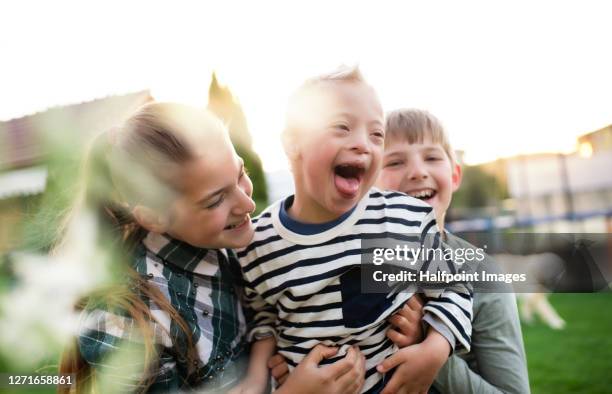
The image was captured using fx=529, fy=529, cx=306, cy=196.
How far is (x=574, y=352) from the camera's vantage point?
258 centimetres

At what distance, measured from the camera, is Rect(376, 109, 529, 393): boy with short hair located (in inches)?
30.4

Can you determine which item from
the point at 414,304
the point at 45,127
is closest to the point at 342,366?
the point at 414,304

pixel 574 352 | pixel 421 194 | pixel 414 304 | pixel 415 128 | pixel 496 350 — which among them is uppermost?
pixel 415 128

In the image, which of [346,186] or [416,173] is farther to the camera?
[416,173]

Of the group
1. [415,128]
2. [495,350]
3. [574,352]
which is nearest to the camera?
[495,350]

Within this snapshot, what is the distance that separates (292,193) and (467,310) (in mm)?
306

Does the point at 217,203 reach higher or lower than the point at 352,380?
higher

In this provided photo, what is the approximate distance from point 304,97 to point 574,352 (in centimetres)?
245

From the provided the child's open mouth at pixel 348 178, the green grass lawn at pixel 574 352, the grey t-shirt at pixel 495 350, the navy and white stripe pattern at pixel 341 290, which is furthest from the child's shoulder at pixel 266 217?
the green grass lawn at pixel 574 352

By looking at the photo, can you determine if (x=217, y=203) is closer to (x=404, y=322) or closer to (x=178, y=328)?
(x=178, y=328)

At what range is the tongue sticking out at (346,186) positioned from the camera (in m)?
0.70

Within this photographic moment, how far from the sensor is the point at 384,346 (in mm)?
733

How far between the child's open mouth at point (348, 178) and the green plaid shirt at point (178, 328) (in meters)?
0.23

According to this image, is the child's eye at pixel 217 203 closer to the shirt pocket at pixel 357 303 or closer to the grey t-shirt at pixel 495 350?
the shirt pocket at pixel 357 303
